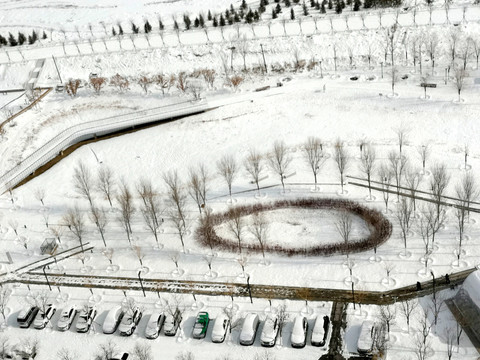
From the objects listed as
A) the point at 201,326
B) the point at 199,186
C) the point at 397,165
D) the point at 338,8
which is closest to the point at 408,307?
the point at 201,326

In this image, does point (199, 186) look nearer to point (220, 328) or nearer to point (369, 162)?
point (369, 162)

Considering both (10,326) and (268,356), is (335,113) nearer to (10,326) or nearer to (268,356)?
(268,356)

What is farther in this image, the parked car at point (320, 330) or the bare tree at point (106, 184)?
the bare tree at point (106, 184)

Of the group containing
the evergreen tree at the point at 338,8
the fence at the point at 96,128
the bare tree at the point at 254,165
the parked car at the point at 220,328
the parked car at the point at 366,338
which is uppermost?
the evergreen tree at the point at 338,8

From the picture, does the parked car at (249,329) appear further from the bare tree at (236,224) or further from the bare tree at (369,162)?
the bare tree at (369,162)

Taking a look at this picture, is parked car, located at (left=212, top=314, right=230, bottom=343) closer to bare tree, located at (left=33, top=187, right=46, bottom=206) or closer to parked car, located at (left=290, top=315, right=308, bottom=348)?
parked car, located at (left=290, top=315, right=308, bottom=348)

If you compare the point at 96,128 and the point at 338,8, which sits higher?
the point at 338,8

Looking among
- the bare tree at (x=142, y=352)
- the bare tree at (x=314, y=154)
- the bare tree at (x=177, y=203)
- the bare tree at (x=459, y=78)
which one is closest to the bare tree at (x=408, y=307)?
the bare tree at (x=314, y=154)

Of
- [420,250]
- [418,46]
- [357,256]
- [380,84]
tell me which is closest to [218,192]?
[357,256]
